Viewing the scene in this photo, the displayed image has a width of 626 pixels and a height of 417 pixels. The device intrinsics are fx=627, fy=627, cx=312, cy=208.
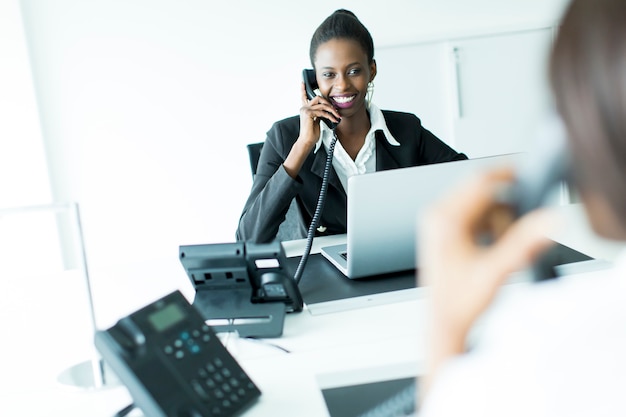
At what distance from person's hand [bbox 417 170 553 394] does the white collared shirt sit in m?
1.40

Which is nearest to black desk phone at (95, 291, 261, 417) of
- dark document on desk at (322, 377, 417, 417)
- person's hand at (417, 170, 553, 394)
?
dark document on desk at (322, 377, 417, 417)

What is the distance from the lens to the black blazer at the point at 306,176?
6.02ft

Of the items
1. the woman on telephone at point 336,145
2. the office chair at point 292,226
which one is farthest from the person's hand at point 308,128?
the office chair at point 292,226

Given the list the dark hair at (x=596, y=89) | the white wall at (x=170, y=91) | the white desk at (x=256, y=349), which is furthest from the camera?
the white wall at (x=170, y=91)

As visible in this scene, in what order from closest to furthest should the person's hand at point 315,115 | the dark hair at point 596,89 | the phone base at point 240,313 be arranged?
the dark hair at point 596,89 < the phone base at point 240,313 < the person's hand at point 315,115

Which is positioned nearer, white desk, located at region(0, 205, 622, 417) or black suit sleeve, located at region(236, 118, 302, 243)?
white desk, located at region(0, 205, 622, 417)

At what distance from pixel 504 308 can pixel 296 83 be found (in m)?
2.62

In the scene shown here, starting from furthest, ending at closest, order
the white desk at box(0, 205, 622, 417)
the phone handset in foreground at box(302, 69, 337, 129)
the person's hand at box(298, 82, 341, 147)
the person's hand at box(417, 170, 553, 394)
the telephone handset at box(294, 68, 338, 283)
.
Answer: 1. the phone handset in foreground at box(302, 69, 337, 129)
2. the person's hand at box(298, 82, 341, 147)
3. the telephone handset at box(294, 68, 338, 283)
4. the white desk at box(0, 205, 622, 417)
5. the person's hand at box(417, 170, 553, 394)

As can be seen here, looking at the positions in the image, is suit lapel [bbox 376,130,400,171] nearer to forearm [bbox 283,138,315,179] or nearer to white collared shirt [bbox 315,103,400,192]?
white collared shirt [bbox 315,103,400,192]

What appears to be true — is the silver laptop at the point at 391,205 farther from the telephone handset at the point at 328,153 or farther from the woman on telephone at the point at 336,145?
the woman on telephone at the point at 336,145

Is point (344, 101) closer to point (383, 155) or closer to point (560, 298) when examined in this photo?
point (383, 155)

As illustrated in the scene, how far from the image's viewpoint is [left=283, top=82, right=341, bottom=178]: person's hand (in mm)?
1883

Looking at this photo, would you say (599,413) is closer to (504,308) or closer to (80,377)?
(504,308)

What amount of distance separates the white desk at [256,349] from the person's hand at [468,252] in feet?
0.90
